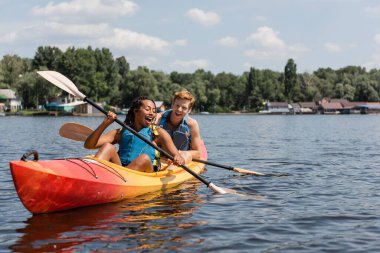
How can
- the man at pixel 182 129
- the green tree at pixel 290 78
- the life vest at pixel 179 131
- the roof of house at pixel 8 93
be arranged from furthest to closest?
the green tree at pixel 290 78 < the roof of house at pixel 8 93 < the life vest at pixel 179 131 < the man at pixel 182 129

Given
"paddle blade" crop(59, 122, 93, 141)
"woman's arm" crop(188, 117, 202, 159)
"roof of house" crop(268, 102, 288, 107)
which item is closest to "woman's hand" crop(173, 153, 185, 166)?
"paddle blade" crop(59, 122, 93, 141)

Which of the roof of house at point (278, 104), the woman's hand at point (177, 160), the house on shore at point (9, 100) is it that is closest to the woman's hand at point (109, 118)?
the woman's hand at point (177, 160)

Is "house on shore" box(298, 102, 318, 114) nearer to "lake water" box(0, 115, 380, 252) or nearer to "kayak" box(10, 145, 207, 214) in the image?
"lake water" box(0, 115, 380, 252)

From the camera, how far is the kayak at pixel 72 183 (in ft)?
23.7

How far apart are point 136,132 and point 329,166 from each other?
8254 millimetres

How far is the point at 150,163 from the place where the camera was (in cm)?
922

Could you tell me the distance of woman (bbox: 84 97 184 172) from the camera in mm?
8664

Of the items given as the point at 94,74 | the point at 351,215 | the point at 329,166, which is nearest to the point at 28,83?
the point at 94,74

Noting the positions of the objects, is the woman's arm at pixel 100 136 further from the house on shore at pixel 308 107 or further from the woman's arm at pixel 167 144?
the house on shore at pixel 308 107

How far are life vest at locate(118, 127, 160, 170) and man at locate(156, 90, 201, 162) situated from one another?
163 centimetres

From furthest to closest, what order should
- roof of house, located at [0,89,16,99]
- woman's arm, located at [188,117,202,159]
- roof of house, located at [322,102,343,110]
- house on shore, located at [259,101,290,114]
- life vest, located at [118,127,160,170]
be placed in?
roof of house, located at [322,102,343,110]
house on shore, located at [259,101,290,114]
roof of house, located at [0,89,16,99]
woman's arm, located at [188,117,202,159]
life vest, located at [118,127,160,170]

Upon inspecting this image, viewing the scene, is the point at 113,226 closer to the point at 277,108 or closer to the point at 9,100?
the point at 9,100

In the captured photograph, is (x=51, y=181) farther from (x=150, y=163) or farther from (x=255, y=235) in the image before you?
(x=255, y=235)

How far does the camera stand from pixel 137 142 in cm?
904
